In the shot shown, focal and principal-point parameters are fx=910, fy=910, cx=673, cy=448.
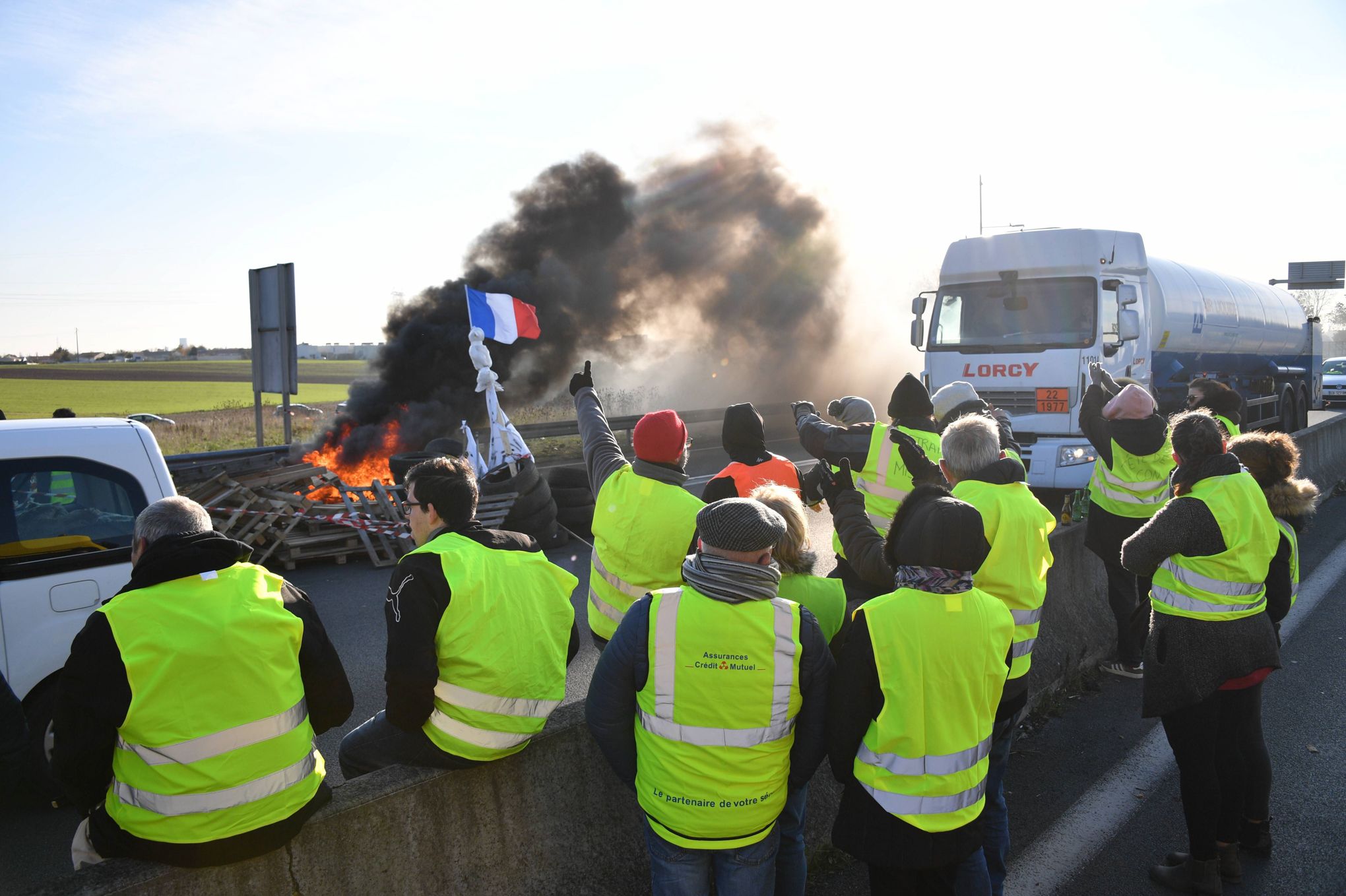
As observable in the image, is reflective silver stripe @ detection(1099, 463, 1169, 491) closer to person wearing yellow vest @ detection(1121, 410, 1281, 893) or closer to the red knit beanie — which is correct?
person wearing yellow vest @ detection(1121, 410, 1281, 893)


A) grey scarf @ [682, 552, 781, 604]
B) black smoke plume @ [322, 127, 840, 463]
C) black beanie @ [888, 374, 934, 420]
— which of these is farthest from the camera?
black smoke plume @ [322, 127, 840, 463]

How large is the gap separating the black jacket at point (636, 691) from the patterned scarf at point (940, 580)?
32 cm

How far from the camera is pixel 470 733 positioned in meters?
2.90

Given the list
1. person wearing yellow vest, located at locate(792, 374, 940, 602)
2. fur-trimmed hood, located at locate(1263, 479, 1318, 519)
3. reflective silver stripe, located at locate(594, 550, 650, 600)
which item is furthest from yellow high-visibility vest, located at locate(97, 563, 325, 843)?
fur-trimmed hood, located at locate(1263, 479, 1318, 519)

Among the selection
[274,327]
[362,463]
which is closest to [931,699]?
[274,327]

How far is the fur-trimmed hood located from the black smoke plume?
50.2 ft

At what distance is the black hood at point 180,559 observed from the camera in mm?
2391

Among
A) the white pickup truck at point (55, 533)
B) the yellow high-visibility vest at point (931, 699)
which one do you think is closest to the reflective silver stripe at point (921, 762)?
the yellow high-visibility vest at point (931, 699)

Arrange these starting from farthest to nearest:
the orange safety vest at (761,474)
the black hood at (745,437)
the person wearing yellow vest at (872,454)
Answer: the person wearing yellow vest at (872,454) → the black hood at (745,437) → the orange safety vest at (761,474)

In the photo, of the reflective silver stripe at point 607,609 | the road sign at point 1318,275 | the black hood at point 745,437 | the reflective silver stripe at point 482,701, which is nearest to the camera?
the reflective silver stripe at point 482,701

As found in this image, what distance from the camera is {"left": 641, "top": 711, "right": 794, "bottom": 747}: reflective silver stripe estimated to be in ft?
8.16

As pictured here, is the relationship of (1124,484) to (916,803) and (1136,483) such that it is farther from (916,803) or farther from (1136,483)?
(916,803)

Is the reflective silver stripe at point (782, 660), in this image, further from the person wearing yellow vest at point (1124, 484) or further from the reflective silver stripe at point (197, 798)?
the person wearing yellow vest at point (1124, 484)

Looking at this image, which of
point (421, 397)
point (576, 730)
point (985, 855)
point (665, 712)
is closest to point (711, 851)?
point (665, 712)
